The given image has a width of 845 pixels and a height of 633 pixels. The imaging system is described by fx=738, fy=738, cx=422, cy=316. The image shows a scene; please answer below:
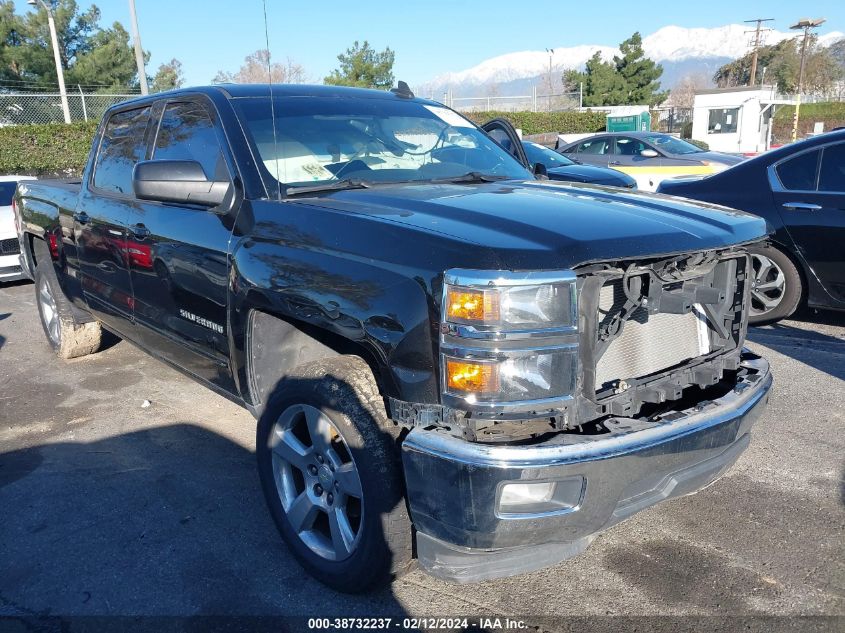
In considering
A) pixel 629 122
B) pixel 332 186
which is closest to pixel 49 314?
pixel 332 186

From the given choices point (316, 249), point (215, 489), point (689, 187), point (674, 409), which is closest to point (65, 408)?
point (215, 489)

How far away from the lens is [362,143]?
366 cm

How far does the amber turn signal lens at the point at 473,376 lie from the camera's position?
2.30 meters

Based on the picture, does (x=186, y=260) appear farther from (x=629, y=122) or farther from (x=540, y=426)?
(x=629, y=122)

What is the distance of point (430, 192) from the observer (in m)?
3.18

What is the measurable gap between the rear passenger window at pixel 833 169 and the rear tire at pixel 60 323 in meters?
6.06

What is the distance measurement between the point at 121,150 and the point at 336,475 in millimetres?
2902

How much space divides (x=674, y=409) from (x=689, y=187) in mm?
4411

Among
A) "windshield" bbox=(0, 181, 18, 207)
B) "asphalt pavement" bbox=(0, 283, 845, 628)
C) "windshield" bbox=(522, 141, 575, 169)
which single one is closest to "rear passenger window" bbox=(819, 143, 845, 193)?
"asphalt pavement" bbox=(0, 283, 845, 628)

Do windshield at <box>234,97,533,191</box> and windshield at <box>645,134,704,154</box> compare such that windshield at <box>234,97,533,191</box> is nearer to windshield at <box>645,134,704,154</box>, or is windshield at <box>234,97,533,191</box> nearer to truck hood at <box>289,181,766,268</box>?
truck hood at <box>289,181,766,268</box>

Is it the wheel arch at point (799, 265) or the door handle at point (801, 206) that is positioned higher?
the door handle at point (801, 206)

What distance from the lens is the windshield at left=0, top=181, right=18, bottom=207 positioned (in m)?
9.42

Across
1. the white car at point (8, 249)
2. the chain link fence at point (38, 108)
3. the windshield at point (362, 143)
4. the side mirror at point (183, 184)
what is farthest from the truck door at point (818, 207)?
the chain link fence at point (38, 108)

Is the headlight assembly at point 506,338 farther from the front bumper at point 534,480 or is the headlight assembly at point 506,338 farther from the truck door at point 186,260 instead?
the truck door at point 186,260
